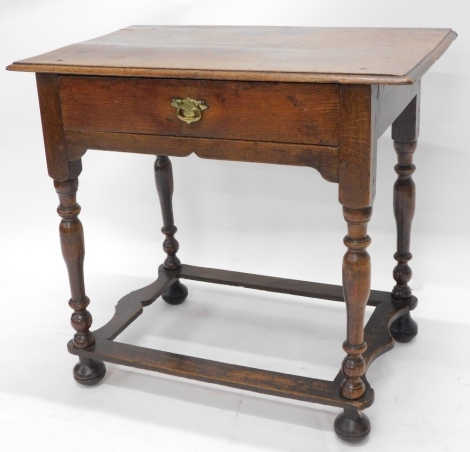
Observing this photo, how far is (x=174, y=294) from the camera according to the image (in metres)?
3.16

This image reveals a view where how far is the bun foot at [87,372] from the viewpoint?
2672 mm

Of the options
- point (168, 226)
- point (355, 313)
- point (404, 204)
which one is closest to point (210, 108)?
point (355, 313)

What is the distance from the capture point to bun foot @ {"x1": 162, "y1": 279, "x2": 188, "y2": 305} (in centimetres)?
316

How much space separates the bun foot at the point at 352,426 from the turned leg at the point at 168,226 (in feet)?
3.03

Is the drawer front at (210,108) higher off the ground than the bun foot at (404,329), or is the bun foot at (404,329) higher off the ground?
the drawer front at (210,108)

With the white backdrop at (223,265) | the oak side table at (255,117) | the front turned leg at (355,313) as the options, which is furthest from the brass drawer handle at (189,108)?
the white backdrop at (223,265)

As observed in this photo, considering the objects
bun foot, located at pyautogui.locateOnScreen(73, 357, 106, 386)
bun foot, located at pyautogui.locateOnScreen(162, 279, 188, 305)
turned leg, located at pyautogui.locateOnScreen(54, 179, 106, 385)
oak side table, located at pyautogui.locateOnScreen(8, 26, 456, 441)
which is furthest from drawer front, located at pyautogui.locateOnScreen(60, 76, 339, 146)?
bun foot, located at pyautogui.locateOnScreen(162, 279, 188, 305)

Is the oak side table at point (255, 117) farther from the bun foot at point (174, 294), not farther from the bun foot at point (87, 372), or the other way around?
the bun foot at point (174, 294)

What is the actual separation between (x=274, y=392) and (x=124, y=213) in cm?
Result: 139

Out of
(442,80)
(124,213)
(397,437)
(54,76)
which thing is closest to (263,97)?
(54,76)

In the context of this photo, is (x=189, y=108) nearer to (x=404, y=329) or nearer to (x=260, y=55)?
(x=260, y=55)

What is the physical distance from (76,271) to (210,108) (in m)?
0.69

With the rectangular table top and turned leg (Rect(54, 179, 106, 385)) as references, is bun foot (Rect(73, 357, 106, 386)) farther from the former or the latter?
the rectangular table top

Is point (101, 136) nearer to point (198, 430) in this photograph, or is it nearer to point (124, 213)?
point (198, 430)
